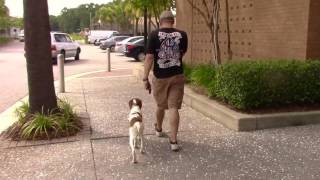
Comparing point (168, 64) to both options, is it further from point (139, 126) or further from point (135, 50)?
point (135, 50)

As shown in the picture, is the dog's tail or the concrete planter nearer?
the dog's tail

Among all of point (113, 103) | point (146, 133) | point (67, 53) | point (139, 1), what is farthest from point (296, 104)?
point (67, 53)

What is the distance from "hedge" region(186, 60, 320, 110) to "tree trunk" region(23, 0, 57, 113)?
2930 mm

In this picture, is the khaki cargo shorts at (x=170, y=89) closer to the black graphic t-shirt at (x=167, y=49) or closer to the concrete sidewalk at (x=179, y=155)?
the black graphic t-shirt at (x=167, y=49)

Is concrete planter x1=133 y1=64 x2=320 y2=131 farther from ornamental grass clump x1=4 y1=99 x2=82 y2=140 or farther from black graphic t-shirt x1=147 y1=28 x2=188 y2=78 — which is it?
ornamental grass clump x1=4 y1=99 x2=82 y2=140

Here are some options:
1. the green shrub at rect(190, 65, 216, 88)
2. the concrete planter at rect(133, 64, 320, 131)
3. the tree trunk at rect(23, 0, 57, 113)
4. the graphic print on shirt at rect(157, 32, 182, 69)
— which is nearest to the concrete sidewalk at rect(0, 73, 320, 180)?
the concrete planter at rect(133, 64, 320, 131)

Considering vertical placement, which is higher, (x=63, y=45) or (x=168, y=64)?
(x=168, y=64)

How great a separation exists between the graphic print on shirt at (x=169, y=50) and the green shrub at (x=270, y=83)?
1.59m

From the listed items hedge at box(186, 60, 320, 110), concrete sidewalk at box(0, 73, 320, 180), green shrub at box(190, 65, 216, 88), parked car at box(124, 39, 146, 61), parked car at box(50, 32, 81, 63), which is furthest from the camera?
parked car at box(124, 39, 146, 61)

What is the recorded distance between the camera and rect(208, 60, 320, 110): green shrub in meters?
7.22

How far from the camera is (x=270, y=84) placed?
7332 mm

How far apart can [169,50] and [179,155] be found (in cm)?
139

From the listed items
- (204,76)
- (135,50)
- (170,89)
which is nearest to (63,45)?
(135,50)

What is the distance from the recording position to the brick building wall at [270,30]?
27.8ft
